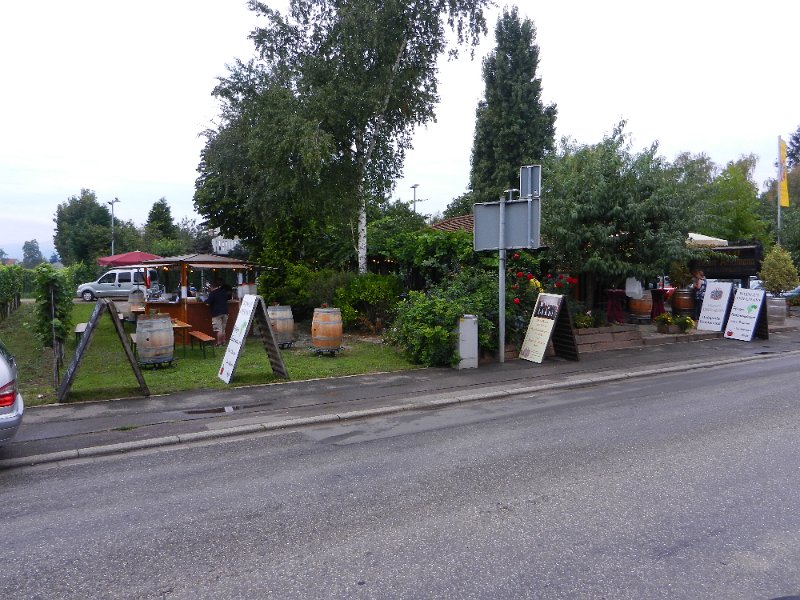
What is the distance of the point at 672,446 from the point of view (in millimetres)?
6242

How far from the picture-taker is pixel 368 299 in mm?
15609

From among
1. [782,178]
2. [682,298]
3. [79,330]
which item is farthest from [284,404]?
[782,178]

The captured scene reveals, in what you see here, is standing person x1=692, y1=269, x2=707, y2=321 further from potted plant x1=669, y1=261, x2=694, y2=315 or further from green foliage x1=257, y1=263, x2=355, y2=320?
green foliage x1=257, y1=263, x2=355, y2=320

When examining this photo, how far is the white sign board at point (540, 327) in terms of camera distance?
466 inches

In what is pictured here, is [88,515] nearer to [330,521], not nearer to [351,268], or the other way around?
[330,521]

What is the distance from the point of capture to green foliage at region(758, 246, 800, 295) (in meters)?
24.5

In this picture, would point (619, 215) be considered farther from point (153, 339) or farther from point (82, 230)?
point (82, 230)

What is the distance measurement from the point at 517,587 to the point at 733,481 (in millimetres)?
2721

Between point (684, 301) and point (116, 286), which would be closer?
point (684, 301)

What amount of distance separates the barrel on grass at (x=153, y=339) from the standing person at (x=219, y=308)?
3.00 m

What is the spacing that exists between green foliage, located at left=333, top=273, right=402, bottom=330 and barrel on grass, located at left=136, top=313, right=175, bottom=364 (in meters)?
5.79

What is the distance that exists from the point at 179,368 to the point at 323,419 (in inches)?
174

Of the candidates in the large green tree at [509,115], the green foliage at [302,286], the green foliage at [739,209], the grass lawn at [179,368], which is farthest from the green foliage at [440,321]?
the large green tree at [509,115]

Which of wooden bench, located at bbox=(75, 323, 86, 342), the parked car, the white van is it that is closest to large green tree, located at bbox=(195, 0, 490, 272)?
wooden bench, located at bbox=(75, 323, 86, 342)
